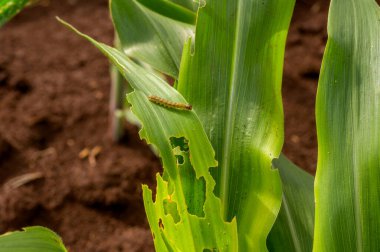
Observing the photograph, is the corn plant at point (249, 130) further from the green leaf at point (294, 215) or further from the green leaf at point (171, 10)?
the green leaf at point (171, 10)

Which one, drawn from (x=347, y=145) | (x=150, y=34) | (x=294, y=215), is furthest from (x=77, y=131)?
(x=347, y=145)

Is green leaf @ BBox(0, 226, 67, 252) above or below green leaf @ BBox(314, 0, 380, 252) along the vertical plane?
below

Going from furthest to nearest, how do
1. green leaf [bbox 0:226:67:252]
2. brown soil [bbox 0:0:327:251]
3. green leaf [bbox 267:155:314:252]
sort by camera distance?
1. brown soil [bbox 0:0:327:251]
2. green leaf [bbox 267:155:314:252]
3. green leaf [bbox 0:226:67:252]

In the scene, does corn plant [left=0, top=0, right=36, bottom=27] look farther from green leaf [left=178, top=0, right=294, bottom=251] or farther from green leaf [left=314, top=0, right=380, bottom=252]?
green leaf [left=314, top=0, right=380, bottom=252]

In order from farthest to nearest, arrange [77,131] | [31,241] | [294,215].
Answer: [77,131] < [294,215] < [31,241]

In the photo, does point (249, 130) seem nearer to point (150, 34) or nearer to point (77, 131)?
point (150, 34)

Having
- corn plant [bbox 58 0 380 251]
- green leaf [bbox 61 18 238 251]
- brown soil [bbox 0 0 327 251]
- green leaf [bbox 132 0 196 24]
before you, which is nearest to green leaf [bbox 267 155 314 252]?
corn plant [bbox 58 0 380 251]

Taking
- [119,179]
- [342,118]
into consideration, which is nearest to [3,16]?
[342,118]
